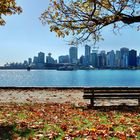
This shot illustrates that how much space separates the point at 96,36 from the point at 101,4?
2.56 m

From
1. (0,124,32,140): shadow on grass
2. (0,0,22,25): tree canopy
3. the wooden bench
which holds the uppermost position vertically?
(0,0,22,25): tree canopy

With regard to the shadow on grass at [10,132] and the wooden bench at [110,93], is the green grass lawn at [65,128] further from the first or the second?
the wooden bench at [110,93]

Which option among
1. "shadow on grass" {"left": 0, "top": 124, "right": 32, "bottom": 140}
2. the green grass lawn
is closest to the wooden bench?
the green grass lawn

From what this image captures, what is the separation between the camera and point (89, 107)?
19156mm

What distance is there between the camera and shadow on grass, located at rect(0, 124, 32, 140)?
1066 centimetres

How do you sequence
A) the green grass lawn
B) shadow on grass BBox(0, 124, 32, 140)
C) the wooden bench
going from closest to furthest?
the green grass lawn → shadow on grass BBox(0, 124, 32, 140) → the wooden bench

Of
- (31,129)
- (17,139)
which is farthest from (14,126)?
(17,139)

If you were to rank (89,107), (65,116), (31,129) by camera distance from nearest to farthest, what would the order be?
(31,129)
(65,116)
(89,107)

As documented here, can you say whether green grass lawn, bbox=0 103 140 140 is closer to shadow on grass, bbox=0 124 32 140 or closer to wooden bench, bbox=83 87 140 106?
shadow on grass, bbox=0 124 32 140

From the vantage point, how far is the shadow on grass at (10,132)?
10656 millimetres

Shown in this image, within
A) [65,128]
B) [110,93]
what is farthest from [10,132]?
[110,93]

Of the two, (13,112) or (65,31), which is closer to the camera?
(13,112)

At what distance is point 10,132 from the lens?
37.1ft

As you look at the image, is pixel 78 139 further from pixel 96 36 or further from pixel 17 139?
pixel 96 36
